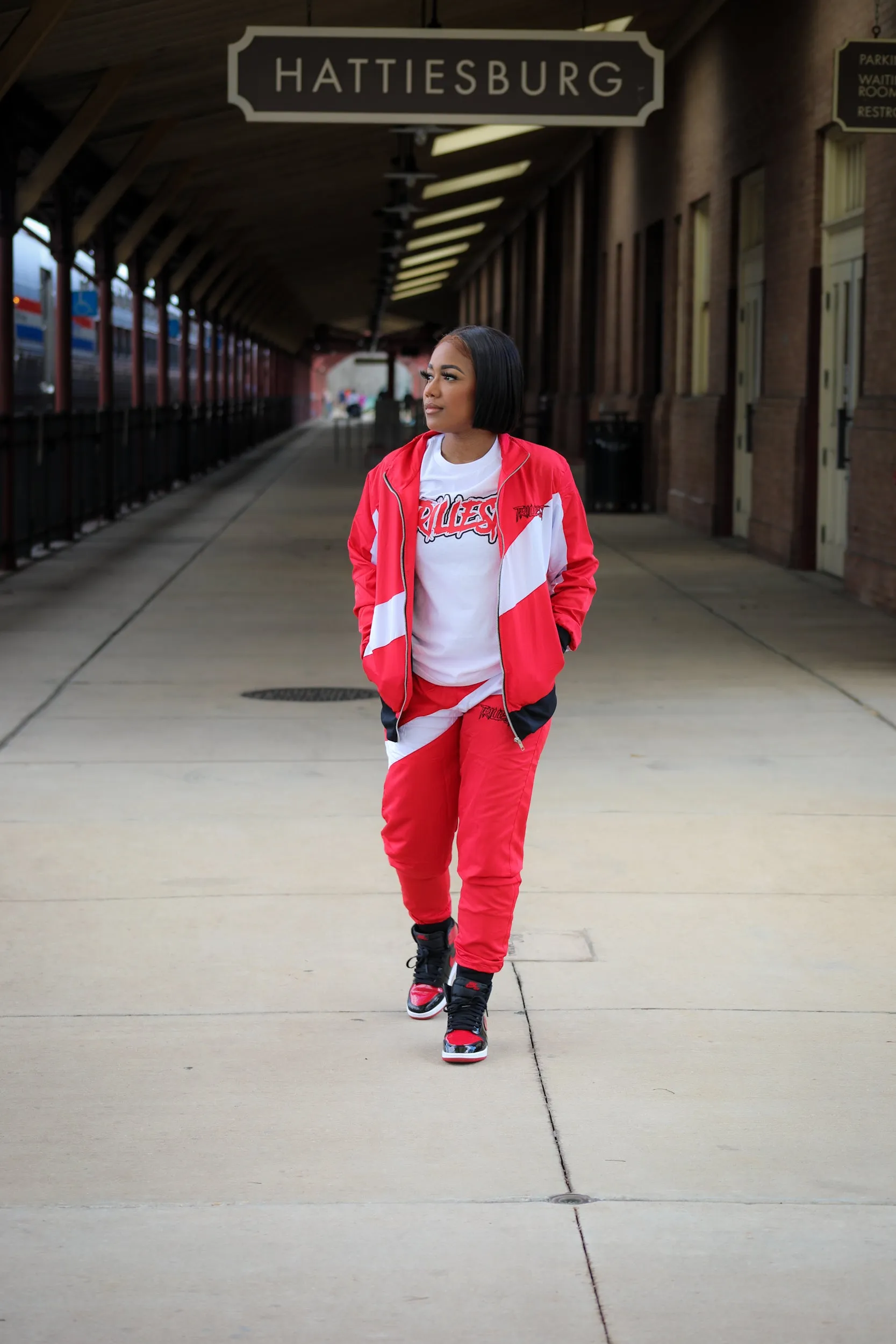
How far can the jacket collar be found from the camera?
13.9 ft

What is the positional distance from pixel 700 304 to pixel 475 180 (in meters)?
11.0

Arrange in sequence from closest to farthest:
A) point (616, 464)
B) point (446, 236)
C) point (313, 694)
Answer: point (313, 694), point (616, 464), point (446, 236)

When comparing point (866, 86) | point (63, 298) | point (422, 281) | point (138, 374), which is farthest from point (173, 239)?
point (422, 281)

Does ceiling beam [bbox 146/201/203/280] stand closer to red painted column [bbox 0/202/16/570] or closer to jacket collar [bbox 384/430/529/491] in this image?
red painted column [bbox 0/202/16/570]

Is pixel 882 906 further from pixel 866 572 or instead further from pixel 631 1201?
pixel 866 572

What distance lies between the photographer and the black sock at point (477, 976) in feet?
14.3

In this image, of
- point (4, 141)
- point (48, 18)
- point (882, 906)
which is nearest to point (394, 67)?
point (48, 18)

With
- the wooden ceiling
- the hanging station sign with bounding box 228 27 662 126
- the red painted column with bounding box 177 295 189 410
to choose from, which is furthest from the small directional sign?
the hanging station sign with bounding box 228 27 662 126

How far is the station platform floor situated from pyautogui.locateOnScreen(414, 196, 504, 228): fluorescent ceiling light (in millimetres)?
29018

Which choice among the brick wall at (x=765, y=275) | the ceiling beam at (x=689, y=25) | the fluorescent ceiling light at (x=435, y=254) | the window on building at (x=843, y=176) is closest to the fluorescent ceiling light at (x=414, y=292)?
Result: the fluorescent ceiling light at (x=435, y=254)

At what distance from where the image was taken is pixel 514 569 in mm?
4203

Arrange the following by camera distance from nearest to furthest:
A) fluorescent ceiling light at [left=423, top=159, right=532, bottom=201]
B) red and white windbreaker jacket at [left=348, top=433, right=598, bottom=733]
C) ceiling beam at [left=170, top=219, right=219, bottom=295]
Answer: red and white windbreaker jacket at [left=348, top=433, right=598, bottom=733] → ceiling beam at [left=170, top=219, right=219, bottom=295] → fluorescent ceiling light at [left=423, top=159, right=532, bottom=201]

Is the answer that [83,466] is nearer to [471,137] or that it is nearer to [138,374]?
[138,374]

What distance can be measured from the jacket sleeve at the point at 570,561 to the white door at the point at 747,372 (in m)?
14.9
